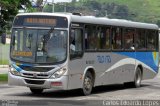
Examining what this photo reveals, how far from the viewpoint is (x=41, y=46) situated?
18.9 meters

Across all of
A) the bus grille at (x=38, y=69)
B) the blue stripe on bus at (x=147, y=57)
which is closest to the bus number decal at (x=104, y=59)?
the blue stripe on bus at (x=147, y=57)

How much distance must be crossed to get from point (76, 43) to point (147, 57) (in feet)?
25.6

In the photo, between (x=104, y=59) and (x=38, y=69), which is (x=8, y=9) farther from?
(x=38, y=69)

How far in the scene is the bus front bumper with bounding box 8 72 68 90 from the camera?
730 inches

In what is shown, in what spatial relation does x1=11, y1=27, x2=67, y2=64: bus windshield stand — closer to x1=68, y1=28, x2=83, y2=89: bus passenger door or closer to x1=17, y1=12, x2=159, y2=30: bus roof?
A: x1=68, y1=28, x2=83, y2=89: bus passenger door

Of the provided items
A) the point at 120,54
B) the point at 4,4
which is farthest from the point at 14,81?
the point at 4,4

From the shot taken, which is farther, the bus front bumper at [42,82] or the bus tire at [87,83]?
the bus tire at [87,83]

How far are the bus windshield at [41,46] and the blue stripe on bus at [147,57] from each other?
535 cm

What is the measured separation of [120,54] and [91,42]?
3.03 meters

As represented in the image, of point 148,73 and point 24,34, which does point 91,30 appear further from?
point 148,73

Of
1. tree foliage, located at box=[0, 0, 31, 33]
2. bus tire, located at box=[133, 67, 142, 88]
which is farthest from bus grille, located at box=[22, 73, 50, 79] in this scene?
tree foliage, located at box=[0, 0, 31, 33]

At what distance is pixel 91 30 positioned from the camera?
20.6 metres

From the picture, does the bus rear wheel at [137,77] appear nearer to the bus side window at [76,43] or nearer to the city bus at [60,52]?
the city bus at [60,52]

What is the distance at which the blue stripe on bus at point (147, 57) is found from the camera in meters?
24.7
